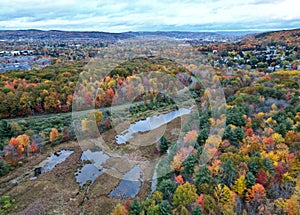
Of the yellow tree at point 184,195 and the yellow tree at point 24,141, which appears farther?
the yellow tree at point 24,141

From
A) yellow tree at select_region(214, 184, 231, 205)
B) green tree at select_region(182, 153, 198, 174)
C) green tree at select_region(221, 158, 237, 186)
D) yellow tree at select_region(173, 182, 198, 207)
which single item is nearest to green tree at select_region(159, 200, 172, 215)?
yellow tree at select_region(173, 182, 198, 207)

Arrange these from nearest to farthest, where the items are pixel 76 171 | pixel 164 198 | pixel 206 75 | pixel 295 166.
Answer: pixel 164 198, pixel 295 166, pixel 76 171, pixel 206 75

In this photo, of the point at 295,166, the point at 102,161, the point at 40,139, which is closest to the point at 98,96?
the point at 40,139

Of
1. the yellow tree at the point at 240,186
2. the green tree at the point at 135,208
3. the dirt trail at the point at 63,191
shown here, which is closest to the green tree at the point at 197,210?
the green tree at the point at 135,208

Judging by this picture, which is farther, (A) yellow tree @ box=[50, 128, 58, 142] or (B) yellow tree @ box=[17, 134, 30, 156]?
(A) yellow tree @ box=[50, 128, 58, 142]

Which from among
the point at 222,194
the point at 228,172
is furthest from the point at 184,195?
the point at 228,172

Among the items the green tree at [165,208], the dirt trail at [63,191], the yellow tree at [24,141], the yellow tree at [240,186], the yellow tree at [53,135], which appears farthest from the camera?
the yellow tree at [53,135]

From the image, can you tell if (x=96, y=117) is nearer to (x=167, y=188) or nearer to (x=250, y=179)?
(x=167, y=188)

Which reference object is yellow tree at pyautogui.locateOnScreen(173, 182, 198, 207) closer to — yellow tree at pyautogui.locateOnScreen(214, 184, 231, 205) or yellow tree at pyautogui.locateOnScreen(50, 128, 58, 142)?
yellow tree at pyautogui.locateOnScreen(214, 184, 231, 205)

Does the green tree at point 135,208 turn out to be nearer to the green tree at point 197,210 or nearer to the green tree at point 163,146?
the green tree at point 197,210

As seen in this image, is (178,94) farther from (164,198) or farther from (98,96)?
(164,198)

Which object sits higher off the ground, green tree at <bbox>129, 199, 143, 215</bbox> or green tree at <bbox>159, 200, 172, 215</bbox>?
green tree at <bbox>159, 200, 172, 215</bbox>
